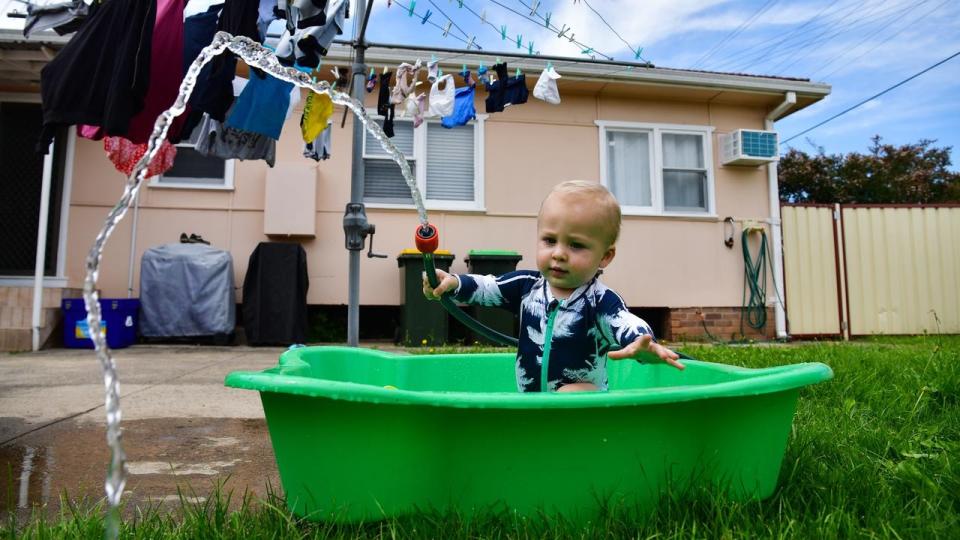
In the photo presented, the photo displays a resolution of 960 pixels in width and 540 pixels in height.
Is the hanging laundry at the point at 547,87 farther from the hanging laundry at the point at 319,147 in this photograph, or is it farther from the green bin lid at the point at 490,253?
the hanging laundry at the point at 319,147

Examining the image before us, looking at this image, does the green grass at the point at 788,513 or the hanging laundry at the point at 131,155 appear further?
the hanging laundry at the point at 131,155

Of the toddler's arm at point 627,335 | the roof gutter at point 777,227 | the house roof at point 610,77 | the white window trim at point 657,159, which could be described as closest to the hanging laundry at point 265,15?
the toddler's arm at point 627,335

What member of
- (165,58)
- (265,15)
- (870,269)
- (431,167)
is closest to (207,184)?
(431,167)

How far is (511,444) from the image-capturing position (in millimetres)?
1203

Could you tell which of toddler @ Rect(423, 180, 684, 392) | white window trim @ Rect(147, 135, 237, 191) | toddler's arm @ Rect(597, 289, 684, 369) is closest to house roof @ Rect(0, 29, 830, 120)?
white window trim @ Rect(147, 135, 237, 191)

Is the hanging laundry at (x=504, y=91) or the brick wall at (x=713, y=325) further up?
the hanging laundry at (x=504, y=91)

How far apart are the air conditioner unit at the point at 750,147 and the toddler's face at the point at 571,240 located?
650cm

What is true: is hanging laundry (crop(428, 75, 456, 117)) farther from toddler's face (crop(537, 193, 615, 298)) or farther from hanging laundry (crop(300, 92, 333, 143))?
toddler's face (crop(537, 193, 615, 298))

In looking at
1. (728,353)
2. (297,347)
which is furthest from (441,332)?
(297,347)

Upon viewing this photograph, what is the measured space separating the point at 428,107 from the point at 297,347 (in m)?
4.54

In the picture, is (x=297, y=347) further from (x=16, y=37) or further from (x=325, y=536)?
(x=16, y=37)

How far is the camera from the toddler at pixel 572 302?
63.6 inches

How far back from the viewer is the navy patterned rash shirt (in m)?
1.62

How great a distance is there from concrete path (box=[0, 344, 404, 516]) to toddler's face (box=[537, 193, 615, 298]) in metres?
1.00
